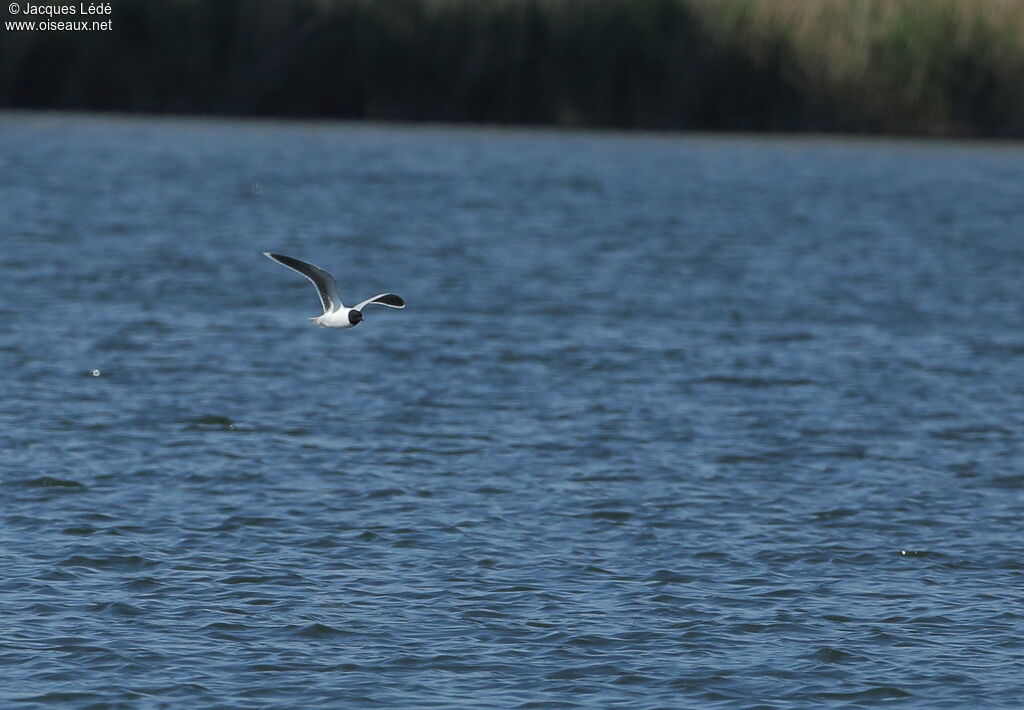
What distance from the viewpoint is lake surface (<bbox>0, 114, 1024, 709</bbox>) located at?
10898mm

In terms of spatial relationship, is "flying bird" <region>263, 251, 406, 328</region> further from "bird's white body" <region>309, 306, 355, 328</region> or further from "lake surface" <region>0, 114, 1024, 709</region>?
"lake surface" <region>0, 114, 1024, 709</region>

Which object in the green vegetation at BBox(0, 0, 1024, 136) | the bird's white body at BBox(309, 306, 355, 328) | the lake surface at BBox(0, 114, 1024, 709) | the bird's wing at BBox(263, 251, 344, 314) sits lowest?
the lake surface at BBox(0, 114, 1024, 709)

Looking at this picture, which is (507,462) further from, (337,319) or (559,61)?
(559,61)

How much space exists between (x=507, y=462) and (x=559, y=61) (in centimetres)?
2516

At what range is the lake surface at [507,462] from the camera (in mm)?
10898

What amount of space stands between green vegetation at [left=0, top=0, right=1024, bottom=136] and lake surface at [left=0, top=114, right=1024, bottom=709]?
678cm

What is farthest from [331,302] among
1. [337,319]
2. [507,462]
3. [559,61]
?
[559,61]

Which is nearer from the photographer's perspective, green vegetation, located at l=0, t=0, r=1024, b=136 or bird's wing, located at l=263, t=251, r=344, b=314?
bird's wing, located at l=263, t=251, r=344, b=314

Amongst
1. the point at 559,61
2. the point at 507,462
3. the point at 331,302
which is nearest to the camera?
the point at 331,302

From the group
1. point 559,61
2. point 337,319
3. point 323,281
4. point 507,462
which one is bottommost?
point 507,462

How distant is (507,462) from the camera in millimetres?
15727

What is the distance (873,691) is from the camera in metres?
10.6

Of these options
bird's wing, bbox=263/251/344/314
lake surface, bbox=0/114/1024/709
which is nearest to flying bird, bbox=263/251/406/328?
bird's wing, bbox=263/251/344/314

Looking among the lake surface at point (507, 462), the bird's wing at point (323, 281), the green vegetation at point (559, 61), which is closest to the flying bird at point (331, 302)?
the bird's wing at point (323, 281)
